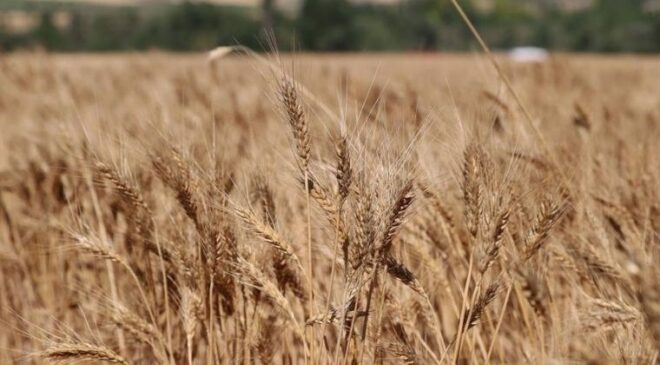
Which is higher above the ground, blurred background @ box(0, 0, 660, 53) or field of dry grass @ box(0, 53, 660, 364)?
blurred background @ box(0, 0, 660, 53)

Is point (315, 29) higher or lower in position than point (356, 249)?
higher

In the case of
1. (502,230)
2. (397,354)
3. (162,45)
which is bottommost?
(397,354)

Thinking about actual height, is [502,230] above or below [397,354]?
above

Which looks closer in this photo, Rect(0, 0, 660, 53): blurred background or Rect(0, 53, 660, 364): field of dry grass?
Rect(0, 53, 660, 364): field of dry grass

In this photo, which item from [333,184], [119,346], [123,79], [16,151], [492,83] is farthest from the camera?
[123,79]

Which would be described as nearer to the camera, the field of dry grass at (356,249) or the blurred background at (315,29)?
the field of dry grass at (356,249)

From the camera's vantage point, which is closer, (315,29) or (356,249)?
(356,249)

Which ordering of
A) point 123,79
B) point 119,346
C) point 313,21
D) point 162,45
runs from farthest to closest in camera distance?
1. point 313,21
2. point 162,45
3. point 123,79
4. point 119,346

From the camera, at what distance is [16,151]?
2.42 meters

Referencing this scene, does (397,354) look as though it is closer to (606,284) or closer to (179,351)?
(606,284)

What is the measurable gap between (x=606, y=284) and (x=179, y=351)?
2.52 ft

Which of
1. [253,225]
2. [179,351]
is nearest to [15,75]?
[179,351]

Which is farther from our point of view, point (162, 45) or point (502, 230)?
point (162, 45)

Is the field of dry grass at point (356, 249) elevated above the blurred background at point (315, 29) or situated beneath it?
situated beneath
